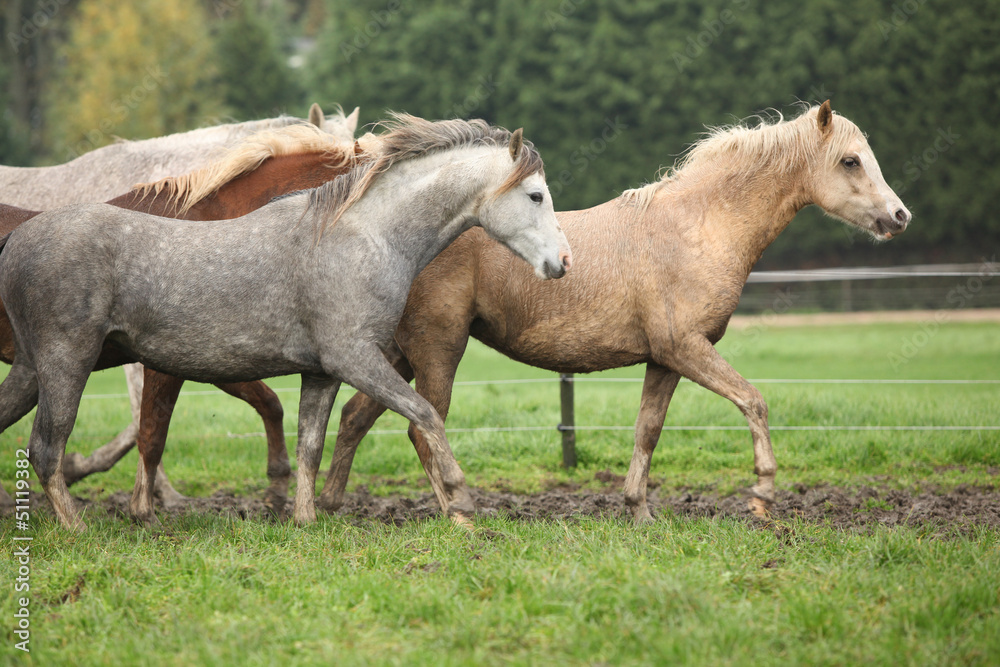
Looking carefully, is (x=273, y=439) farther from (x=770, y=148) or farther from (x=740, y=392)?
(x=770, y=148)

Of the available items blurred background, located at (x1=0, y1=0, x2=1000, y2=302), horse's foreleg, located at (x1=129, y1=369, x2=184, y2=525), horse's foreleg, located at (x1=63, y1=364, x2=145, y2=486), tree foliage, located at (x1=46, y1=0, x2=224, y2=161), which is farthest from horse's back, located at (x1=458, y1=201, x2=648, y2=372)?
tree foliage, located at (x1=46, y1=0, x2=224, y2=161)

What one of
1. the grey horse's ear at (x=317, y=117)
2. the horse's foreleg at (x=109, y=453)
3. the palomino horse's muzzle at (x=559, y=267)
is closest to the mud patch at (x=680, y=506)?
the horse's foreleg at (x=109, y=453)

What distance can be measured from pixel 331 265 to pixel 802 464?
4.42 m

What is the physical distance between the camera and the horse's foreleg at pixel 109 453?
6.64 metres

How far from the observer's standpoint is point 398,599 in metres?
3.69

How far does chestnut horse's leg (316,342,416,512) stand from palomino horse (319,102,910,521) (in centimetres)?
35

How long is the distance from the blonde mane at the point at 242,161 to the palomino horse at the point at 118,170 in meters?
1.08

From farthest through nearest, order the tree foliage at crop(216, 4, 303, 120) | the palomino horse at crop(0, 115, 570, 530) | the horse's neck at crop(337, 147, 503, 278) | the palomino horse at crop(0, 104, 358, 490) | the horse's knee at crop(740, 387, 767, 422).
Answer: the tree foliage at crop(216, 4, 303, 120), the palomino horse at crop(0, 104, 358, 490), the horse's knee at crop(740, 387, 767, 422), the horse's neck at crop(337, 147, 503, 278), the palomino horse at crop(0, 115, 570, 530)

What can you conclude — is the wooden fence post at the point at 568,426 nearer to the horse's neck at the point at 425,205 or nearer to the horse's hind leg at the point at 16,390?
the horse's neck at the point at 425,205

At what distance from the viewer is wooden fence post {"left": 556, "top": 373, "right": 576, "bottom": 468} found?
782 centimetres

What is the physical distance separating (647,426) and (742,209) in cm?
143

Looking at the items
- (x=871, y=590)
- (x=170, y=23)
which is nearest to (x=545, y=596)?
(x=871, y=590)

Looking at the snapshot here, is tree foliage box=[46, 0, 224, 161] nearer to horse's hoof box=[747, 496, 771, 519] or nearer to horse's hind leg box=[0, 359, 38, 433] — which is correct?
horse's hind leg box=[0, 359, 38, 433]

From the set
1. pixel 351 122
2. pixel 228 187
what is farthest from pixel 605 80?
pixel 228 187
